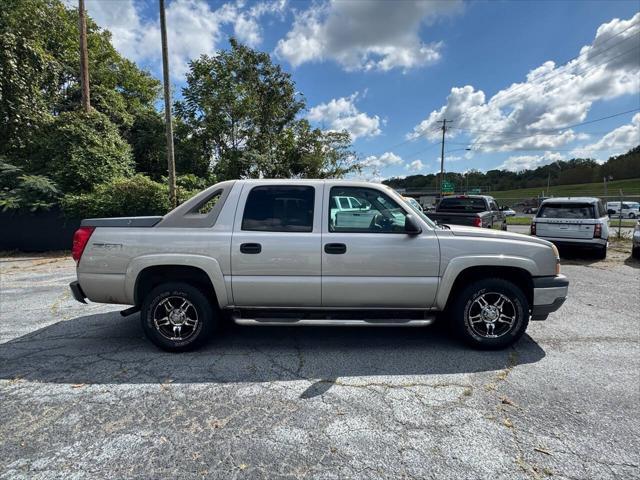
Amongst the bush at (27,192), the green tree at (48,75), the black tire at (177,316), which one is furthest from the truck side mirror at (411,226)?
the green tree at (48,75)

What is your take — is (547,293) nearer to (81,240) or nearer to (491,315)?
(491,315)

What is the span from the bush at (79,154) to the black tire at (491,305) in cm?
1379

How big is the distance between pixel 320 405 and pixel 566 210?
32.3 feet

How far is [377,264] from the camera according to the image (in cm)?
361

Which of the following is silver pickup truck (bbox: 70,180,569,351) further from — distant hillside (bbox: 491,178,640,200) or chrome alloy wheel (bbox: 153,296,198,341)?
distant hillside (bbox: 491,178,640,200)

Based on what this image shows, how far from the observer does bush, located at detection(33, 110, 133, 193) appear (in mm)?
12945

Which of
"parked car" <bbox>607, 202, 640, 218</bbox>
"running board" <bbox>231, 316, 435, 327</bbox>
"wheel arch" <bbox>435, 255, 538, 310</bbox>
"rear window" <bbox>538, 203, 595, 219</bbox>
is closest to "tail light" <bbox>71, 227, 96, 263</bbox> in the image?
"running board" <bbox>231, 316, 435, 327</bbox>

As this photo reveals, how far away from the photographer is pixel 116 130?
15469mm

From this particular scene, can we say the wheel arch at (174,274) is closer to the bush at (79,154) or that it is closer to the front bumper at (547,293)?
the front bumper at (547,293)

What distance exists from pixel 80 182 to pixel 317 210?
12873 millimetres

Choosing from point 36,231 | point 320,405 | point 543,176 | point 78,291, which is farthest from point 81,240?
Answer: point 543,176

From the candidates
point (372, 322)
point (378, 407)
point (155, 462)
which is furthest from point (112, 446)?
point (372, 322)

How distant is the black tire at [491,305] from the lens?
372 centimetres

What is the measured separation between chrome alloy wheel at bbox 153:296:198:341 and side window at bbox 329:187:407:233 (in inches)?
68.7
